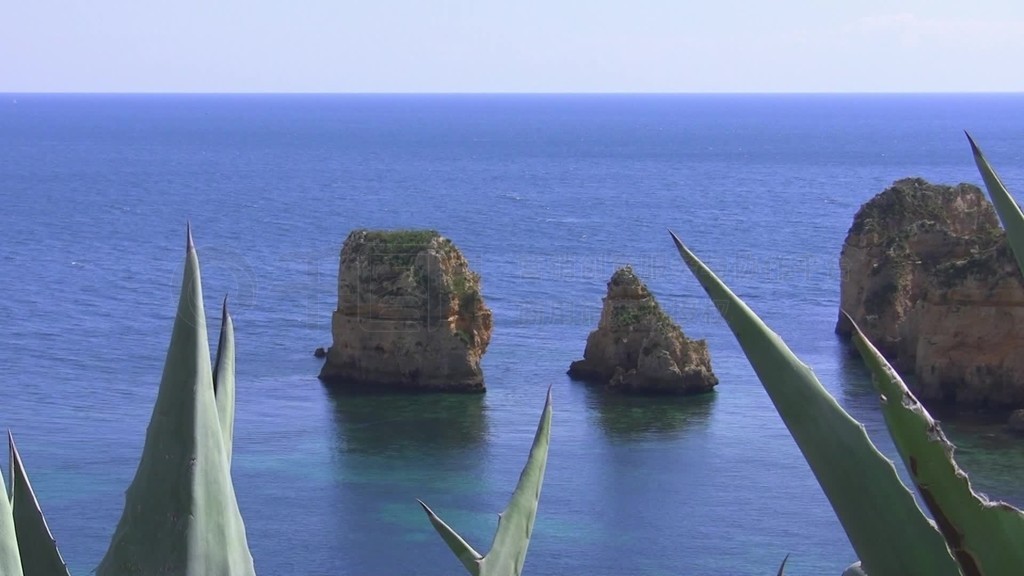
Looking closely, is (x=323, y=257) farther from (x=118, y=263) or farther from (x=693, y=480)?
(x=693, y=480)

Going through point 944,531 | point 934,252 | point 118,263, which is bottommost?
point 118,263

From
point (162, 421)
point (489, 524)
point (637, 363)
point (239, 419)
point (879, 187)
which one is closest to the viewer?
point (162, 421)

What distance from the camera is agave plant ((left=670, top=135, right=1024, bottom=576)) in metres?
1.76

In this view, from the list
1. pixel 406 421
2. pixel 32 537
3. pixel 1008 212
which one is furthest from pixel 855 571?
pixel 406 421

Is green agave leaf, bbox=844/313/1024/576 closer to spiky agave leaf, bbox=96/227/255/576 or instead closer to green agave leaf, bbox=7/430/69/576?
spiky agave leaf, bbox=96/227/255/576

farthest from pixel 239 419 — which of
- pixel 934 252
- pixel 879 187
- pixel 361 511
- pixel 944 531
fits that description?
pixel 879 187

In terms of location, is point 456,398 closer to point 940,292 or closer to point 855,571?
point 940,292

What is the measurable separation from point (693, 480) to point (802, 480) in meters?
2.93

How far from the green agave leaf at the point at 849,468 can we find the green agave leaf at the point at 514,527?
0.73m

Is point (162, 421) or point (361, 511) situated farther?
point (361, 511)

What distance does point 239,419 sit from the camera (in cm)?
4381

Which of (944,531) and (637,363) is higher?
(944,531)

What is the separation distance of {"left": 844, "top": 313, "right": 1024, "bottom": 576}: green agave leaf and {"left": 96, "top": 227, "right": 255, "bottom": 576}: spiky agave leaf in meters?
0.99

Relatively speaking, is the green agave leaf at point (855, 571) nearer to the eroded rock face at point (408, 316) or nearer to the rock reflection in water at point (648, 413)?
the rock reflection in water at point (648, 413)
